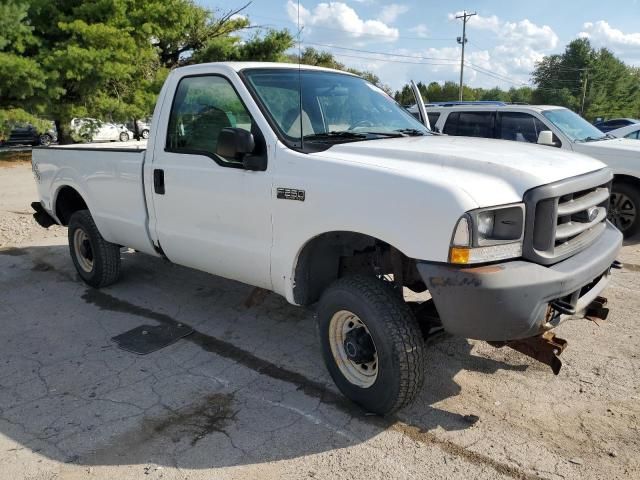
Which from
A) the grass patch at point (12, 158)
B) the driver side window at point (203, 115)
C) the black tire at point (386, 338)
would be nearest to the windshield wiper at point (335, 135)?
the driver side window at point (203, 115)

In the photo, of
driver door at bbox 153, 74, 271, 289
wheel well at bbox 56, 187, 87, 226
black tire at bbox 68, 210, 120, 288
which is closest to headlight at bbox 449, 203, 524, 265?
driver door at bbox 153, 74, 271, 289

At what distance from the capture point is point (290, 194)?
3318 millimetres

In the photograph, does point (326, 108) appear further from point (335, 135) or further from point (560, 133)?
point (560, 133)

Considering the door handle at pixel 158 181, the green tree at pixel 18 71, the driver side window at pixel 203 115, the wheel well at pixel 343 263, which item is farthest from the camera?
the green tree at pixel 18 71

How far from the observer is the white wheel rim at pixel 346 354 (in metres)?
3.26

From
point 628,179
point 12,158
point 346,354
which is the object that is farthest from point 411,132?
point 12,158

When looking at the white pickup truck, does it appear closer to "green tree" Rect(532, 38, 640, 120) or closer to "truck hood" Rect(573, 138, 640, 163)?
"truck hood" Rect(573, 138, 640, 163)

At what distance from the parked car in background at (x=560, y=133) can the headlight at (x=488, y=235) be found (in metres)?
4.27

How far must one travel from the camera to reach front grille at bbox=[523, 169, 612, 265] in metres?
2.70

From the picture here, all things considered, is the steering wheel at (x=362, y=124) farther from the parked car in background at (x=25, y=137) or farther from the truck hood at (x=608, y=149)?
the parked car in background at (x=25, y=137)

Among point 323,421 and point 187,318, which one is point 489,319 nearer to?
point 323,421

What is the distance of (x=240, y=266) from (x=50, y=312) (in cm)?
251

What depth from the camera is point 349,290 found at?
3146 millimetres

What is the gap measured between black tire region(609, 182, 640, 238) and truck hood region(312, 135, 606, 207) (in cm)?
453
